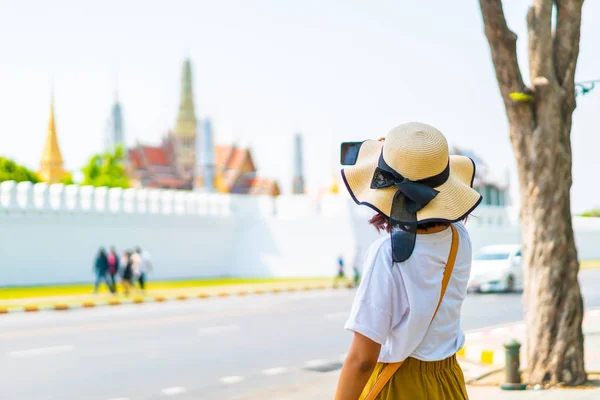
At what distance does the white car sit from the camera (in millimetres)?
23188

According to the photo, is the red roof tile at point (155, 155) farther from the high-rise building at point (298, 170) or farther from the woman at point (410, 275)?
the woman at point (410, 275)

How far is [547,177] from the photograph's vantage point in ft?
23.4

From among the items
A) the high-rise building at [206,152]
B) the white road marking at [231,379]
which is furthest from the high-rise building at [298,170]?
the white road marking at [231,379]

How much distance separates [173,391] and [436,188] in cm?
602

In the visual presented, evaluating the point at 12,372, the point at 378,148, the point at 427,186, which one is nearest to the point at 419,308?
the point at 427,186

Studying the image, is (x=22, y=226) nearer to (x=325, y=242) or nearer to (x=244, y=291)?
(x=244, y=291)

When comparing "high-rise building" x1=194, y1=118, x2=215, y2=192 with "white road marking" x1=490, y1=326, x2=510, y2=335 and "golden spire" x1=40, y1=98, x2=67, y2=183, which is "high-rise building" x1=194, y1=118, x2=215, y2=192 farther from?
Answer: "white road marking" x1=490, y1=326, x2=510, y2=335

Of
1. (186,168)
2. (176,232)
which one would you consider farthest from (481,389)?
(186,168)

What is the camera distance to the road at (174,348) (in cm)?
855

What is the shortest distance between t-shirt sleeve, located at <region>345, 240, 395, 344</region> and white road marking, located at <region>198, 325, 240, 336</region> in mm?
11064

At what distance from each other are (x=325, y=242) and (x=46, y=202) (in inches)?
485

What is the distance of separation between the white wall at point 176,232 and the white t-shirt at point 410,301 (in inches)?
1006

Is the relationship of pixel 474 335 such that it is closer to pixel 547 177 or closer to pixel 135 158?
pixel 547 177

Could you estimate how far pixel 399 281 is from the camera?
8.47 feet
